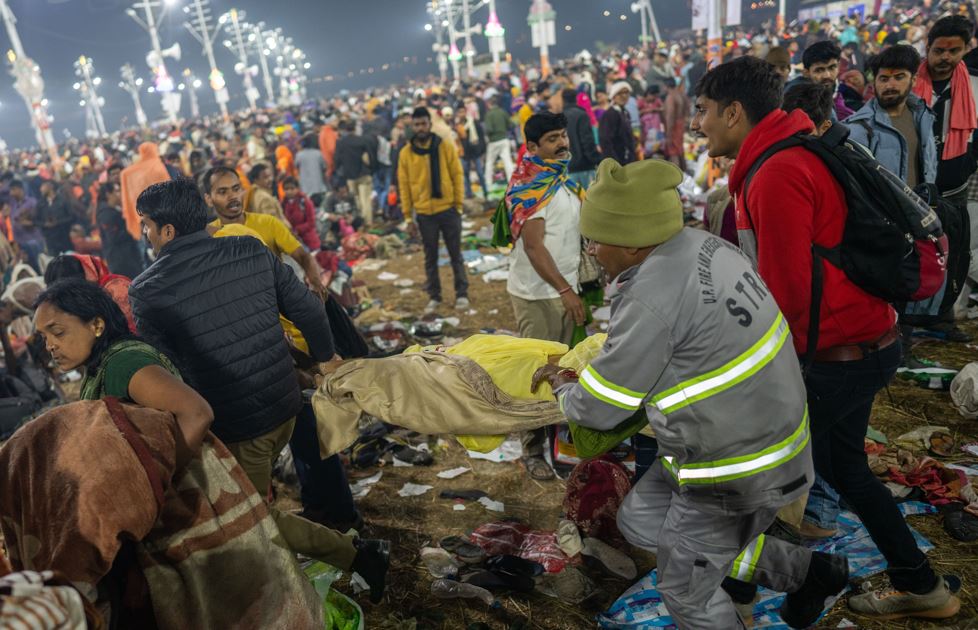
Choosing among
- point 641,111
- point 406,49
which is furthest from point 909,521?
point 406,49

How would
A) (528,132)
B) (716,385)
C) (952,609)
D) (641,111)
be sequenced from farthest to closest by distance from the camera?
(641,111), (528,132), (952,609), (716,385)

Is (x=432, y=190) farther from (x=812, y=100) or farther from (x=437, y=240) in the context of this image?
(x=812, y=100)

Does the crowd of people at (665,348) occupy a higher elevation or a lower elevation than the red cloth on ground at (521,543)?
higher

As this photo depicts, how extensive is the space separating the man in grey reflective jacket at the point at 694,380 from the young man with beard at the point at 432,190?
5.22m

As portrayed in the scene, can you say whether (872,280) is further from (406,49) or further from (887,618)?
(406,49)

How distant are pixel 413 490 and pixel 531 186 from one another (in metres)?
2.05

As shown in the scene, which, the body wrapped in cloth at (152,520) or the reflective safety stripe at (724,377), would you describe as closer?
the body wrapped in cloth at (152,520)

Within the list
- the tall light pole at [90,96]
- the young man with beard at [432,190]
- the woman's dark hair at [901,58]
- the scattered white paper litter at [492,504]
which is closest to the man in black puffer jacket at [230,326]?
the scattered white paper litter at [492,504]

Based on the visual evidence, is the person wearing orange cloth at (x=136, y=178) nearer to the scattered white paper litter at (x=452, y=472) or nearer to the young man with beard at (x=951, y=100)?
the scattered white paper litter at (x=452, y=472)

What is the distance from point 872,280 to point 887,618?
145cm

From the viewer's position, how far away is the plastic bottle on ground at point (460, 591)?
319cm

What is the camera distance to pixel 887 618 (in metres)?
2.79

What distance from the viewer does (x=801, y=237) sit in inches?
94.3

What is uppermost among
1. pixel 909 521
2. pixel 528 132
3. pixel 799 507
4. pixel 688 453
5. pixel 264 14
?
pixel 264 14
